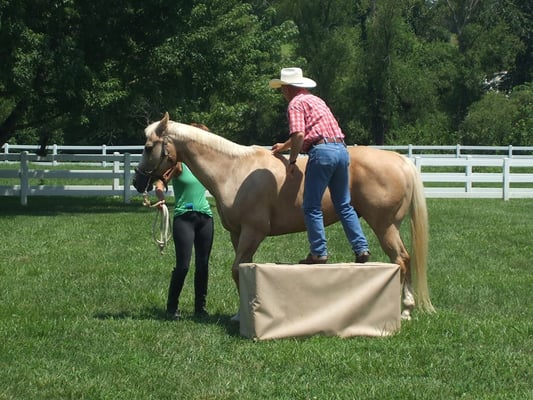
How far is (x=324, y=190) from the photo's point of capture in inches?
319

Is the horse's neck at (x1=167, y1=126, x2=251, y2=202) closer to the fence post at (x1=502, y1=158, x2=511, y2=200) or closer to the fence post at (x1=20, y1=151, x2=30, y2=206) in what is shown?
the fence post at (x1=20, y1=151, x2=30, y2=206)

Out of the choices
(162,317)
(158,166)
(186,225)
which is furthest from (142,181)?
(162,317)

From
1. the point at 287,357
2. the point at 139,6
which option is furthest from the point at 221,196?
the point at 139,6

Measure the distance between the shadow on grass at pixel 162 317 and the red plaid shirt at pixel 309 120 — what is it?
1776 millimetres

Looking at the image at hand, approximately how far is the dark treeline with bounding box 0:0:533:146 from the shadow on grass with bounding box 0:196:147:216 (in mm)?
1968

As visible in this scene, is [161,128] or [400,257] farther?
[400,257]

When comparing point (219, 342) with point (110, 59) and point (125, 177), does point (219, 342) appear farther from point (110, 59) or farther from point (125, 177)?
point (125, 177)

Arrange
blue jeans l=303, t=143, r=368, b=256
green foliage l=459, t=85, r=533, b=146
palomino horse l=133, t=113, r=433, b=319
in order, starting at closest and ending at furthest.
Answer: blue jeans l=303, t=143, r=368, b=256
palomino horse l=133, t=113, r=433, b=319
green foliage l=459, t=85, r=533, b=146

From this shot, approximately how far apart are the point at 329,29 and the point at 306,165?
4572 centimetres

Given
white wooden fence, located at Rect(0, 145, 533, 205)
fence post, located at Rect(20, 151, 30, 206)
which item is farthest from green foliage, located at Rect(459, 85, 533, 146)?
fence post, located at Rect(20, 151, 30, 206)

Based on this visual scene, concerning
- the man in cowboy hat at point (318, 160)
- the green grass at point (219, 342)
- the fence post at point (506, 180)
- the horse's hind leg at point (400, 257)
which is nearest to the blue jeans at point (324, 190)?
the man in cowboy hat at point (318, 160)

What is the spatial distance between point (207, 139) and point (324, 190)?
131 centimetres

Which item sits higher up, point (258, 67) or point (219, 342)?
point (258, 67)

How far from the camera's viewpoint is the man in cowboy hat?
7.98 meters
